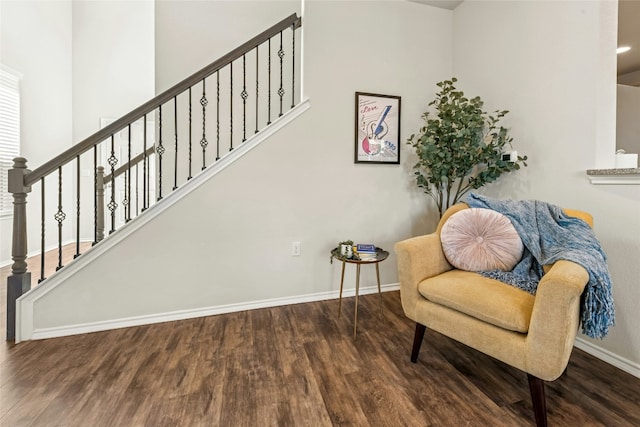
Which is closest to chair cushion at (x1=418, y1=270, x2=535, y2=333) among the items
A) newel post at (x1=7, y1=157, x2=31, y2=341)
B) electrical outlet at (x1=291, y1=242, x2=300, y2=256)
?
electrical outlet at (x1=291, y1=242, x2=300, y2=256)

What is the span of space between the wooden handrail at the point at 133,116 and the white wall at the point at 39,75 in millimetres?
2523

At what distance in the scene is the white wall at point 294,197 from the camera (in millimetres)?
2186

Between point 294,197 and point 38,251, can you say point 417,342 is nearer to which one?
point 294,197

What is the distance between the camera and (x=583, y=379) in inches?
63.6

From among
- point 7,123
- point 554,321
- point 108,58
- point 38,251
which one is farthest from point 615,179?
point 108,58

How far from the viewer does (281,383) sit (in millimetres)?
1542

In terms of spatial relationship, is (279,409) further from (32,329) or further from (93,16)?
(93,16)

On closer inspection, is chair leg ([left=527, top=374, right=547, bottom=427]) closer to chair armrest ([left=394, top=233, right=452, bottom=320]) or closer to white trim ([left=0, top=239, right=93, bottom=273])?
chair armrest ([left=394, top=233, right=452, bottom=320])

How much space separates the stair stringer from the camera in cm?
194

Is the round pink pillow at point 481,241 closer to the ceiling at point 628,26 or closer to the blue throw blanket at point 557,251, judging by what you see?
the blue throw blanket at point 557,251

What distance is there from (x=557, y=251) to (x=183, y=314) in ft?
8.16

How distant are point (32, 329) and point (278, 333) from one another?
161cm

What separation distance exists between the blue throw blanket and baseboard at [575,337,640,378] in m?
0.73

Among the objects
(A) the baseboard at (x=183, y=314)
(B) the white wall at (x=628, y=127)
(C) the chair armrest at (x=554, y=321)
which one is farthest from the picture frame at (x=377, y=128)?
(B) the white wall at (x=628, y=127)
